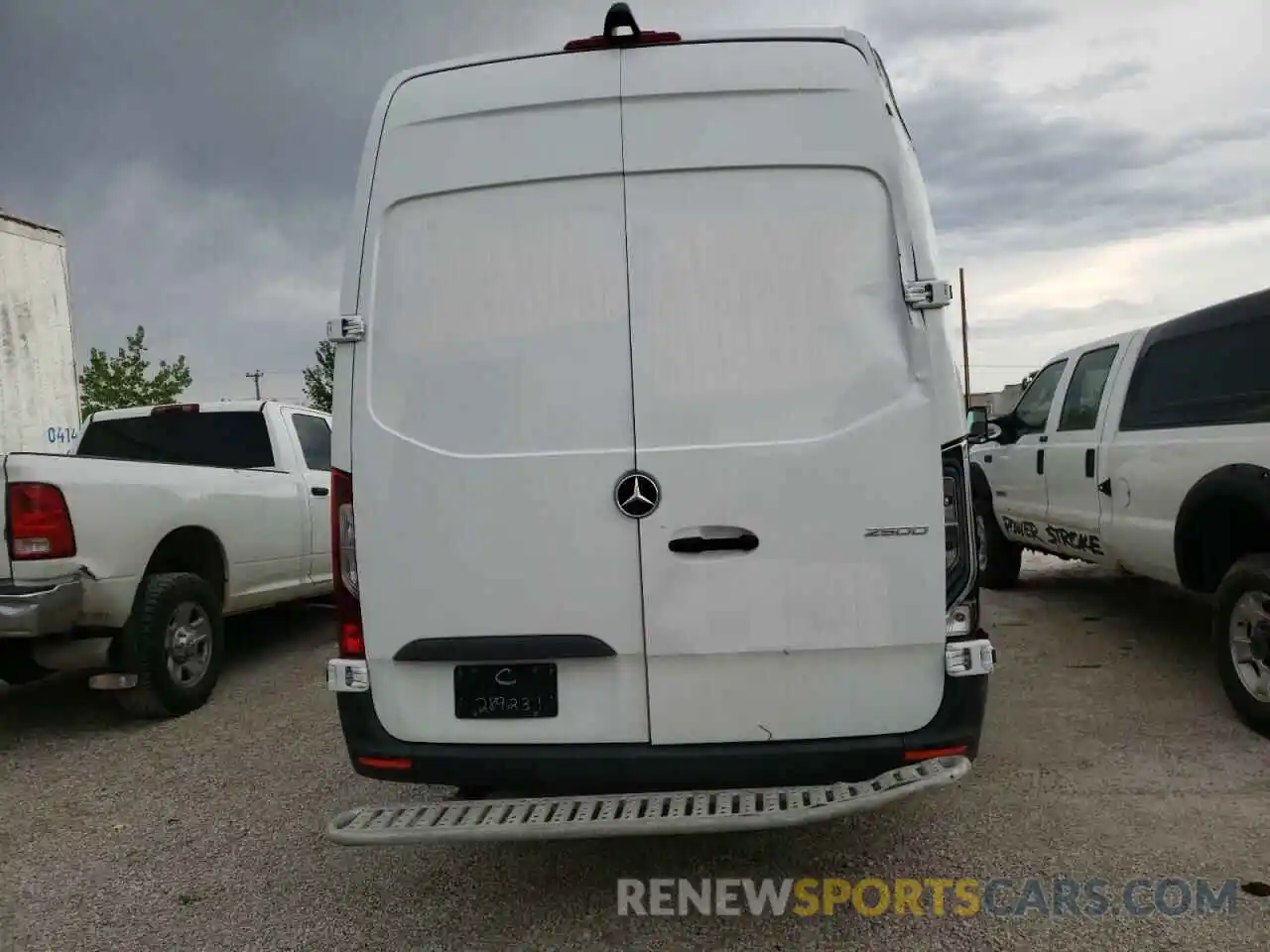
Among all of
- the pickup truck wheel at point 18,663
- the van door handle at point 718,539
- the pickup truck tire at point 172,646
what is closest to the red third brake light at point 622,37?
the van door handle at point 718,539

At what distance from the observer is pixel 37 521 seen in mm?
4797

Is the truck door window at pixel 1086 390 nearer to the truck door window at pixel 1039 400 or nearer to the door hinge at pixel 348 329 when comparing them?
the truck door window at pixel 1039 400

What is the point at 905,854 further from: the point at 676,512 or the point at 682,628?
the point at 676,512

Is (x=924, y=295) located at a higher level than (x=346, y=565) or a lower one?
higher

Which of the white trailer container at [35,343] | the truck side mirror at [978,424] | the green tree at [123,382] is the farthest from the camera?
the green tree at [123,382]

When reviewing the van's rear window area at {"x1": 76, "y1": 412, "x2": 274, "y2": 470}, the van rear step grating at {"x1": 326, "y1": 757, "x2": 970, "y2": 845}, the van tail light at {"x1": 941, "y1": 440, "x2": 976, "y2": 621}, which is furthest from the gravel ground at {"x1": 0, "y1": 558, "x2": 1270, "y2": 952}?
the van's rear window area at {"x1": 76, "y1": 412, "x2": 274, "y2": 470}

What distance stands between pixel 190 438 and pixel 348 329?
4.87 meters

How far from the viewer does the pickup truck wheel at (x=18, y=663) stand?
507 centimetres

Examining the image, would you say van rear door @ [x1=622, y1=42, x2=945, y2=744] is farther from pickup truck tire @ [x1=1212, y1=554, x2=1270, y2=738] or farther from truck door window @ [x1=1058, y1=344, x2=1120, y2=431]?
truck door window @ [x1=1058, y1=344, x2=1120, y2=431]

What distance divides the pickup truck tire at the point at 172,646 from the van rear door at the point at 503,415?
2.99 metres

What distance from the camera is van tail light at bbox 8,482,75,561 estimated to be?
475 centimetres

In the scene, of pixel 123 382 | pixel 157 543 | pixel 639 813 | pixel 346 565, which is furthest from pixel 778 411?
pixel 123 382

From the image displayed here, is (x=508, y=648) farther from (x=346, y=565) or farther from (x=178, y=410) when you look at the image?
(x=178, y=410)

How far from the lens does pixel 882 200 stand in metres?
2.90
